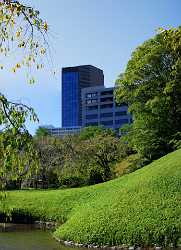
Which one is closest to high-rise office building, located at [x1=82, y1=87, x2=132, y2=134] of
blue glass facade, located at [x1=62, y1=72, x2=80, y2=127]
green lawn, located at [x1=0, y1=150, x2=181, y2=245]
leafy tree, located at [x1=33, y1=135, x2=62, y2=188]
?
blue glass facade, located at [x1=62, y1=72, x2=80, y2=127]

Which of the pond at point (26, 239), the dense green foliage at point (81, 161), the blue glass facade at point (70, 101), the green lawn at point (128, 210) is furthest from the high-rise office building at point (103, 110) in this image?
the pond at point (26, 239)

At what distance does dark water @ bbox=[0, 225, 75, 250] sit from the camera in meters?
21.5

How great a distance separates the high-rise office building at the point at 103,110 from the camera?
478 feet

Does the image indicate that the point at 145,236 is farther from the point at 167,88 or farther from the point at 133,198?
the point at 167,88

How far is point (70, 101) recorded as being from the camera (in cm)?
18638

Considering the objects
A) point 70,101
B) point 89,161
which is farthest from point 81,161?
point 70,101

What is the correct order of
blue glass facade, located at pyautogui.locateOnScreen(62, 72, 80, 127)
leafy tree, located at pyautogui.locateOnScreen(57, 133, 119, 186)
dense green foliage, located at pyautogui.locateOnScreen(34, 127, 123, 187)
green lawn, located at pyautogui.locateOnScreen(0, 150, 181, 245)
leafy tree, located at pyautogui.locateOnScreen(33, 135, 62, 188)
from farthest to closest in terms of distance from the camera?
1. blue glass facade, located at pyautogui.locateOnScreen(62, 72, 80, 127)
2. leafy tree, located at pyautogui.locateOnScreen(33, 135, 62, 188)
3. dense green foliage, located at pyautogui.locateOnScreen(34, 127, 123, 187)
4. leafy tree, located at pyautogui.locateOnScreen(57, 133, 119, 186)
5. green lawn, located at pyautogui.locateOnScreen(0, 150, 181, 245)

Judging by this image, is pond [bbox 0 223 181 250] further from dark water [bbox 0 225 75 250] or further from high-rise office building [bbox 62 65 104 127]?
high-rise office building [bbox 62 65 104 127]

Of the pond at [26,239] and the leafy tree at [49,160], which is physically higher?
the leafy tree at [49,160]

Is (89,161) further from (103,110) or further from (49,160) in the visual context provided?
(103,110)

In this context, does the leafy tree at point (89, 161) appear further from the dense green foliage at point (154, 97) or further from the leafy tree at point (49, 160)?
the dense green foliage at point (154, 97)

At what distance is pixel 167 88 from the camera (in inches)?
1519

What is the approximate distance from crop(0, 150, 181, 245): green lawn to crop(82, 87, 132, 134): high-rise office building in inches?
4539

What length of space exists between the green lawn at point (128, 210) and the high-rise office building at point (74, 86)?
382 ft
